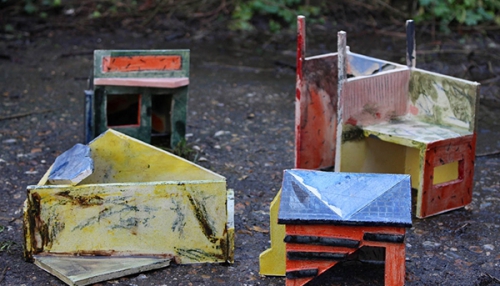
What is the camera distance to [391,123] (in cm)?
450

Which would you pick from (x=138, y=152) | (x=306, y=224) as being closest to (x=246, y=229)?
(x=138, y=152)

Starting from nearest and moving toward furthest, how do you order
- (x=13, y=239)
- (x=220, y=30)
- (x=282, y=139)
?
(x=13, y=239) < (x=282, y=139) < (x=220, y=30)

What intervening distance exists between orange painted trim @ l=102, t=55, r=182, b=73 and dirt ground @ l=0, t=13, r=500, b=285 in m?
0.68

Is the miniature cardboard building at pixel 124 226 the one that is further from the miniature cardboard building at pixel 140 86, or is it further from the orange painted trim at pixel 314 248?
the miniature cardboard building at pixel 140 86

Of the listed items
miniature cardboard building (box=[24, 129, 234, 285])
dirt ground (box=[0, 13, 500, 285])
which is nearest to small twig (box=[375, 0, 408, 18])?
dirt ground (box=[0, 13, 500, 285])

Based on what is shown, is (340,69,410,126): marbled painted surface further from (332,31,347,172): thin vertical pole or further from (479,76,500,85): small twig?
(479,76,500,85): small twig

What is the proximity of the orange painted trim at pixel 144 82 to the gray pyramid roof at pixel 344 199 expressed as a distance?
1.70 metres

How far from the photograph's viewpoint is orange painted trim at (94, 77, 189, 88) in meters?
4.67

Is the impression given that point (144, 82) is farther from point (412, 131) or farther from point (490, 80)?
point (490, 80)

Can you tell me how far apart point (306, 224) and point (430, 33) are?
19.0ft

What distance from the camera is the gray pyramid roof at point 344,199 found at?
3014 millimetres

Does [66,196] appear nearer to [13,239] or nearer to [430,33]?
[13,239]

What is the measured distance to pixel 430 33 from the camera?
8320 mm

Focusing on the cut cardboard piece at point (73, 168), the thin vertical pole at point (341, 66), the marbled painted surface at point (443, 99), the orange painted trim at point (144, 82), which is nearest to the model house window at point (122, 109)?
the orange painted trim at point (144, 82)
